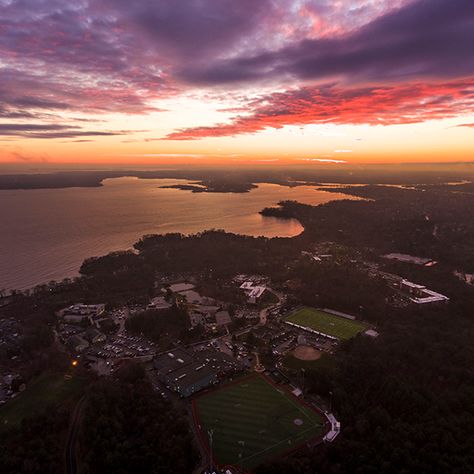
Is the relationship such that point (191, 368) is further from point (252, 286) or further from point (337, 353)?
point (252, 286)

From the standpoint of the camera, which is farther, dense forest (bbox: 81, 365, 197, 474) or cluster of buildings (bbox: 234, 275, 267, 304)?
cluster of buildings (bbox: 234, 275, 267, 304)

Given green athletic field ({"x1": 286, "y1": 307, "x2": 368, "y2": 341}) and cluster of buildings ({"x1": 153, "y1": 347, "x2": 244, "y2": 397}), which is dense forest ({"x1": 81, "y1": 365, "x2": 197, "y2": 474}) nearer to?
cluster of buildings ({"x1": 153, "y1": 347, "x2": 244, "y2": 397})

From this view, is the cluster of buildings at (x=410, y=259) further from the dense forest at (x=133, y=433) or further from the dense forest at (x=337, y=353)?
the dense forest at (x=133, y=433)

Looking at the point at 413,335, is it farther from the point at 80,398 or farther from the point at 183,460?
the point at 80,398

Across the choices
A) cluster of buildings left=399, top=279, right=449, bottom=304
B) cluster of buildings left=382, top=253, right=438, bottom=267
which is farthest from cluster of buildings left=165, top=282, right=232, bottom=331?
cluster of buildings left=382, top=253, right=438, bottom=267

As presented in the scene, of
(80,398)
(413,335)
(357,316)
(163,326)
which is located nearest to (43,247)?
(163,326)

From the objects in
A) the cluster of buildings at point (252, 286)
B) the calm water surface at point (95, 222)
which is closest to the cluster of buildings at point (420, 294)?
the cluster of buildings at point (252, 286)
